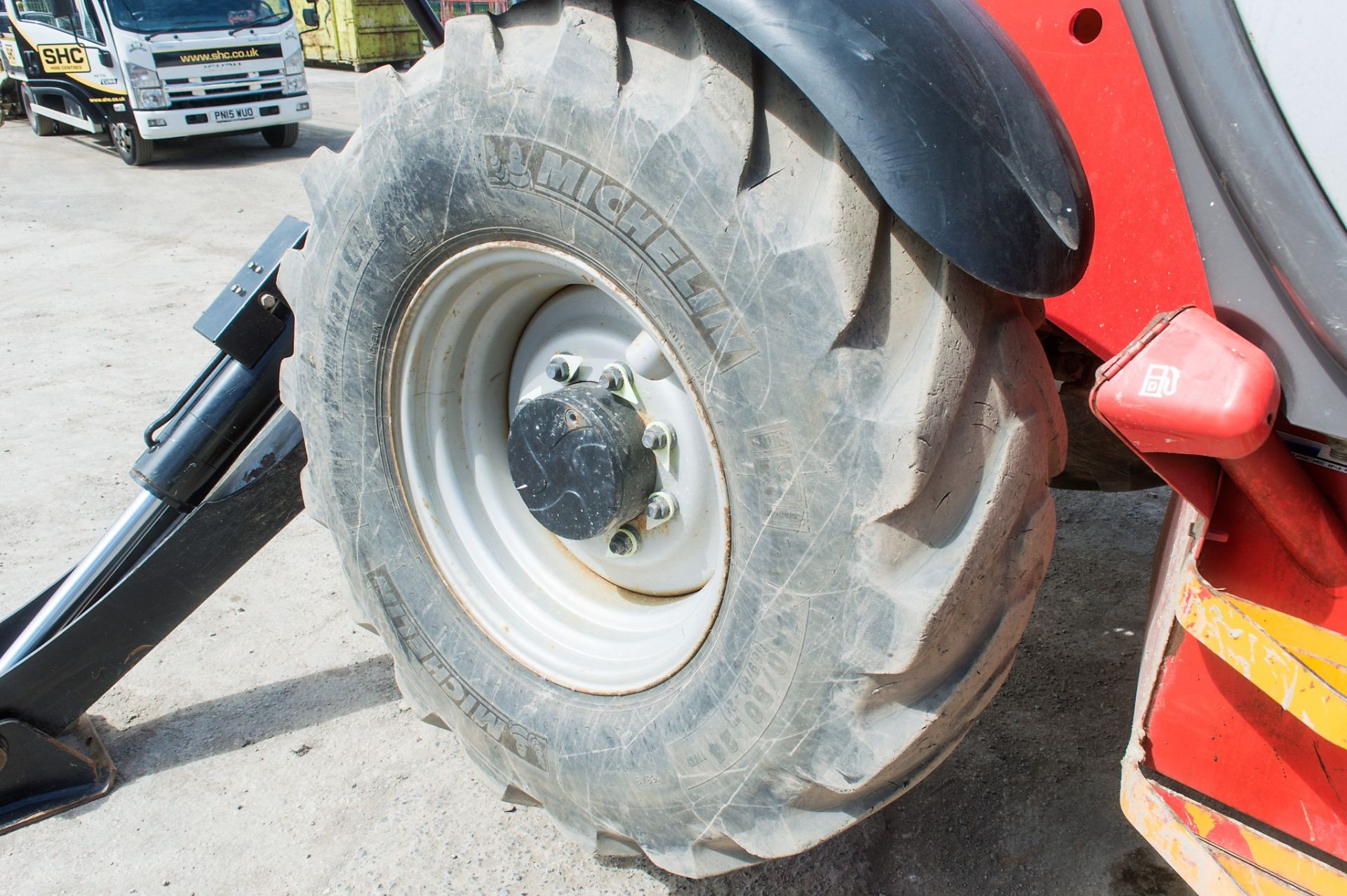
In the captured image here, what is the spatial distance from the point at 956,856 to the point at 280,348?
168 cm

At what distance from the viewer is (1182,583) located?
1.21 meters

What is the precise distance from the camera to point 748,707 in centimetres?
140

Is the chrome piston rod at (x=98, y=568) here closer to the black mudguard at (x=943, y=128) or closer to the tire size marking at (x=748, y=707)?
the tire size marking at (x=748, y=707)

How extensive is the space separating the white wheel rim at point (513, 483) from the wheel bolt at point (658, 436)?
0.01 m

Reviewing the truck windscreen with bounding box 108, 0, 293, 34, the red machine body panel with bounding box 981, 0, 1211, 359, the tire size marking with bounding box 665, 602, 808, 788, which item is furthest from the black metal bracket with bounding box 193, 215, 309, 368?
the truck windscreen with bounding box 108, 0, 293, 34

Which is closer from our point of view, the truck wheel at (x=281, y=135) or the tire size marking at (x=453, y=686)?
the tire size marking at (x=453, y=686)

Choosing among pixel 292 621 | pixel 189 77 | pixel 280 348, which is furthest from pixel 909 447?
pixel 189 77

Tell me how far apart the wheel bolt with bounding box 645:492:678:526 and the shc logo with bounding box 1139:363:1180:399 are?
2.49 feet

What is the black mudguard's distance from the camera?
1.07 m

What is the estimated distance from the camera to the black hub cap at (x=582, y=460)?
1589 mm

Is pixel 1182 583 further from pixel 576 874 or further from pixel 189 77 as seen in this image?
pixel 189 77

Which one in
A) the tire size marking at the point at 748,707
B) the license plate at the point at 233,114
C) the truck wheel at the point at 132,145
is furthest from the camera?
the license plate at the point at 233,114

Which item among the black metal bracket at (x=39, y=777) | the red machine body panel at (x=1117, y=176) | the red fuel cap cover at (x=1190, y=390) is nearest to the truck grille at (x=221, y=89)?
the black metal bracket at (x=39, y=777)

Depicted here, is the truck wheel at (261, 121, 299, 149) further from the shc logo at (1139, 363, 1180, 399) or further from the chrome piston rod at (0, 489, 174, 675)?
the shc logo at (1139, 363, 1180, 399)
